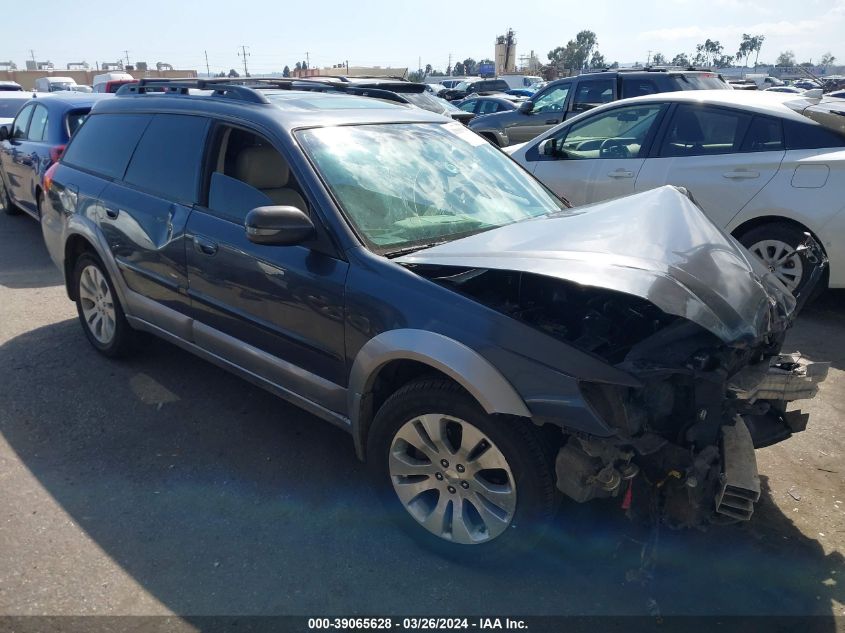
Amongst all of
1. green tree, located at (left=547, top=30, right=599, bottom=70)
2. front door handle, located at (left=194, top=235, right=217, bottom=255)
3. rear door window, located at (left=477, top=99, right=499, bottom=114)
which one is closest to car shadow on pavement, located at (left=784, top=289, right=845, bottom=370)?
front door handle, located at (left=194, top=235, right=217, bottom=255)

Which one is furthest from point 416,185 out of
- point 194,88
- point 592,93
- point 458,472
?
point 592,93

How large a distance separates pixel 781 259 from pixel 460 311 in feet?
12.8

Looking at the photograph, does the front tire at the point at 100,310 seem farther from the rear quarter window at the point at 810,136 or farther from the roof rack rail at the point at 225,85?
the rear quarter window at the point at 810,136

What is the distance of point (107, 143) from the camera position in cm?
466

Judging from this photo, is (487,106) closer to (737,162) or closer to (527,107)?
(527,107)

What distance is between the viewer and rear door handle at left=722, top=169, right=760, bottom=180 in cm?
561

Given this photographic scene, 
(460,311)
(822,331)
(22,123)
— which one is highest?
(460,311)

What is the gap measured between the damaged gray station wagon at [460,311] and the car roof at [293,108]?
0.02 metres

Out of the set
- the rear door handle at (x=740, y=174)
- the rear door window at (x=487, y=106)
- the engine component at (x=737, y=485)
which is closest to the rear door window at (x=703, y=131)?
the rear door handle at (x=740, y=174)

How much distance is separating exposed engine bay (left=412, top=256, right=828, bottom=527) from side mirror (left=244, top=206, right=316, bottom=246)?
0.57 m

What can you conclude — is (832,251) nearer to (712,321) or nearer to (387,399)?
(712,321)

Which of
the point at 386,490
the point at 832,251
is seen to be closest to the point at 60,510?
the point at 386,490

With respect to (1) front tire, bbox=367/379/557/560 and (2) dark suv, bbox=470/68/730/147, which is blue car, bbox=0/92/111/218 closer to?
(2) dark suv, bbox=470/68/730/147

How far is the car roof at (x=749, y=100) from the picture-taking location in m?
5.67
